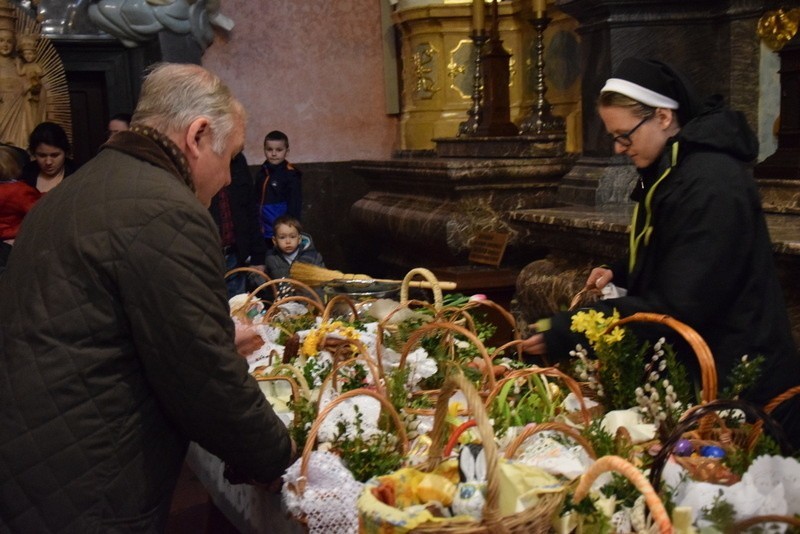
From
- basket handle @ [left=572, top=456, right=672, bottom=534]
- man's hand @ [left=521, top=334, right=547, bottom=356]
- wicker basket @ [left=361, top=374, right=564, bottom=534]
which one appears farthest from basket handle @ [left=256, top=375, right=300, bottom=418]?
basket handle @ [left=572, top=456, right=672, bottom=534]

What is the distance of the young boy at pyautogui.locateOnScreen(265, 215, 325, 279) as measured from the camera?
586 centimetres

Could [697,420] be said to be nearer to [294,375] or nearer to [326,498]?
[326,498]

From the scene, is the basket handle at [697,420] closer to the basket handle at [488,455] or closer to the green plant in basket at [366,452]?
the basket handle at [488,455]

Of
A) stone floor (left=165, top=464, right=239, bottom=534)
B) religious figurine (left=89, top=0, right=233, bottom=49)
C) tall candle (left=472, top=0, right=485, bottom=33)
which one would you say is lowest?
stone floor (left=165, top=464, right=239, bottom=534)

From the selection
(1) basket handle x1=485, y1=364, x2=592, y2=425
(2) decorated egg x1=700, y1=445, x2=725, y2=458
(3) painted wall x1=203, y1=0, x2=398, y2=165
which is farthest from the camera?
(3) painted wall x1=203, y1=0, x2=398, y2=165

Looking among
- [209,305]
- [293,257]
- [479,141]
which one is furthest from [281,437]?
[479,141]

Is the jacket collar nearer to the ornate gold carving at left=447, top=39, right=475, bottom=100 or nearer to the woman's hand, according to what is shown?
the woman's hand

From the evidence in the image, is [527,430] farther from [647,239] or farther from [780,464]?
[647,239]

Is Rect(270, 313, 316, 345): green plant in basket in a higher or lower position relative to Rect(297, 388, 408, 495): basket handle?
lower

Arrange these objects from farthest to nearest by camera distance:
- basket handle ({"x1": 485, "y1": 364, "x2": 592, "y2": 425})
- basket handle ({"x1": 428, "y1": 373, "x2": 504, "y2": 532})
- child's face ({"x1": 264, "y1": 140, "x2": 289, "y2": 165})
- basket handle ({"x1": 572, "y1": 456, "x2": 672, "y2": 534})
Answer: child's face ({"x1": 264, "y1": 140, "x2": 289, "y2": 165})
basket handle ({"x1": 485, "y1": 364, "x2": 592, "y2": 425})
basket handle ({"x1": 428, "y1": 373, "x2": 504, "y2": 532})
basket handle ({"x1": 572, "y1": 456, "x2": 672, "y2": 534})

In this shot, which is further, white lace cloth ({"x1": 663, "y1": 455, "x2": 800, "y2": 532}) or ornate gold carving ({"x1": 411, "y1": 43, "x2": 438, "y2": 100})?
ornate gold carving ({"x1": 411, "y1": 43, "x2": 438, "y2": 100})

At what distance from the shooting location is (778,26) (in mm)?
5191

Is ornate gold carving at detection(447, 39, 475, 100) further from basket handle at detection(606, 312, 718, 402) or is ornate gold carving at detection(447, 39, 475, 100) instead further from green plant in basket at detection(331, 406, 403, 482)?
green plant in basket at detection(331, 406, 403, 482)

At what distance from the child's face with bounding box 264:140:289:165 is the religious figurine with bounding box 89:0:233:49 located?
1.70 m
